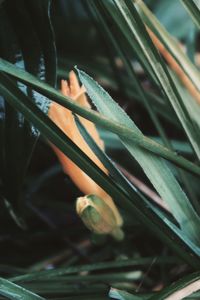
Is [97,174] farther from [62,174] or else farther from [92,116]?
[62,174]

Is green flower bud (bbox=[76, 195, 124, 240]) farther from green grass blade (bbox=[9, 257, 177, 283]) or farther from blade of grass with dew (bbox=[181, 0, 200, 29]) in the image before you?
blade of grass with dew (bbox=[181, 0, 200, 29])

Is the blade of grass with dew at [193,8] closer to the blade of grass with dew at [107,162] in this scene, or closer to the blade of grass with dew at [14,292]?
the blade of grass with dew at [107,162]

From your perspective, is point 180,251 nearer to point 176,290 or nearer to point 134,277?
point 176,290

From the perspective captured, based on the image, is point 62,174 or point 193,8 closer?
point 193,8

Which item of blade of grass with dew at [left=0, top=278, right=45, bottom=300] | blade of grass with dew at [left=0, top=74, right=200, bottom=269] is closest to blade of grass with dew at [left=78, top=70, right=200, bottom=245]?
blade of grass with dew at [left=0, top=74, right=200, bottom=269]

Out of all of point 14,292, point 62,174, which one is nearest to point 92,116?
point 14,292
